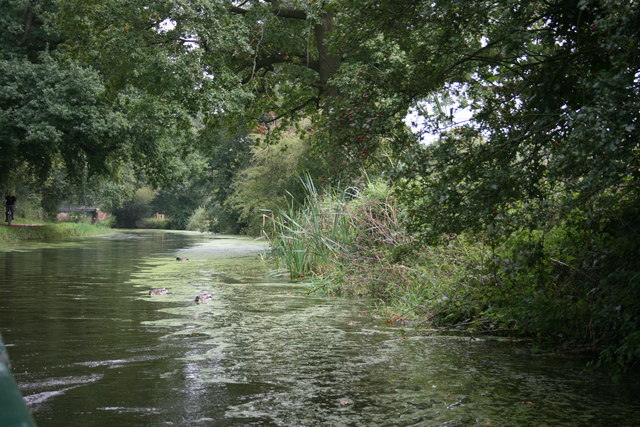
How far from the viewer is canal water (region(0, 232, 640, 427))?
4352 mm

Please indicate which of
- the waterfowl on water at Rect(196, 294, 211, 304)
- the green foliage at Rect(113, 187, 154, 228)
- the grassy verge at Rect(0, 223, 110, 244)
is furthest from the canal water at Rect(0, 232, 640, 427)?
the green foliage at Rect(113, 187, 154, 228)

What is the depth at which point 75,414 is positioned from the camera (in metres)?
4.30

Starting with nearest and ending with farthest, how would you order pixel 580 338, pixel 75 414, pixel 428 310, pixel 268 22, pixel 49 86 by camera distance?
pixel 75 414 < pixel 580 338 < pixel 428 310 < pixel 268 22 < pixel 49 86

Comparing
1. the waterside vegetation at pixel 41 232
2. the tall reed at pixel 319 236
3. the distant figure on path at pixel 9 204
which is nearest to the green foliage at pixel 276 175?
the waterside vegetation at pixel 41 232

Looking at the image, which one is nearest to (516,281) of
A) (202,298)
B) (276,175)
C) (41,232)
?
(202,298)

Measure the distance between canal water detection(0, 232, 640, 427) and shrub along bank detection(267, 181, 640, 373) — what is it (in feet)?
1.04

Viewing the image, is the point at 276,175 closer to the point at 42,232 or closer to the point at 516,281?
the point at 42,232

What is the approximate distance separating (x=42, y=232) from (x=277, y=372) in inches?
1175

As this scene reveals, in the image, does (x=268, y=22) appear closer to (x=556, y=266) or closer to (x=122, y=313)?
(x=122, y=313)

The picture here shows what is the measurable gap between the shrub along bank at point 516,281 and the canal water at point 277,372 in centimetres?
32

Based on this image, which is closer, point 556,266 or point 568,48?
point 568,48

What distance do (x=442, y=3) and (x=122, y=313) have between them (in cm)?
563

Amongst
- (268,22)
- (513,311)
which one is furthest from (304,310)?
(268,22)

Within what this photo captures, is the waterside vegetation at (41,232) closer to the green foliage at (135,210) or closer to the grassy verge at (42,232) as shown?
the grassy verge at (42,232)
